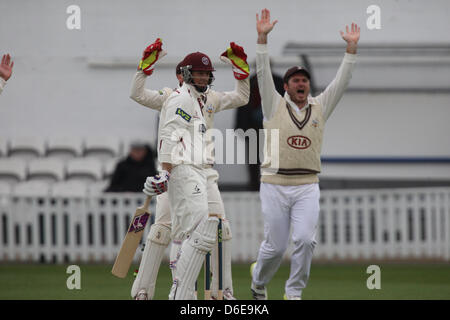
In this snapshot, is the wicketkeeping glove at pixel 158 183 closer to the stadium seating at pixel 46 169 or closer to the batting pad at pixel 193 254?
the batting pad at pixel 193 254

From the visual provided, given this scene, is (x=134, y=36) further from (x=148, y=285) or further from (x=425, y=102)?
(x=148, y=285)

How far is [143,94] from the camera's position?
25.2 ft

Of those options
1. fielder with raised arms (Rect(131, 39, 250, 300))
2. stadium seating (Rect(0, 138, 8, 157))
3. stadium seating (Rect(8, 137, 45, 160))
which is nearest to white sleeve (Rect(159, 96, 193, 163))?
fielder with raised arms (Rect(131, 39, 250, 300))

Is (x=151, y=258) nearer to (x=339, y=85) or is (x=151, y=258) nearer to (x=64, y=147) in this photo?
(x=339, y=85)

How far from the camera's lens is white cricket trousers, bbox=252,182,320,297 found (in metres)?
7.57

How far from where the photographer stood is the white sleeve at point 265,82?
7531 mm

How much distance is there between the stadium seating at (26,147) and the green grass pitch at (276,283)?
236 cm

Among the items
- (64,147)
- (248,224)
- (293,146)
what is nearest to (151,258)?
(293,146)

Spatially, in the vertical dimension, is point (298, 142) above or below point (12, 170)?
above

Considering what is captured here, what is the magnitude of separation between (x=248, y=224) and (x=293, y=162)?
→ 515 centimetres

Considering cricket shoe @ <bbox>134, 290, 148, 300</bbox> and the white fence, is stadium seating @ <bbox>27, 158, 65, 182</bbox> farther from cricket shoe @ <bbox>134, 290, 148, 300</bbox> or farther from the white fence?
cricket shoe @ <bbox>134, 290, 148, 300</bbox>

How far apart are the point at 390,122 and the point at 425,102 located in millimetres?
634

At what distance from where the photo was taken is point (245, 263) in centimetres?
1269

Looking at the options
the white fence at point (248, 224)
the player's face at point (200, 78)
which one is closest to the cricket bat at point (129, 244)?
the player's face at point (200, 78)
